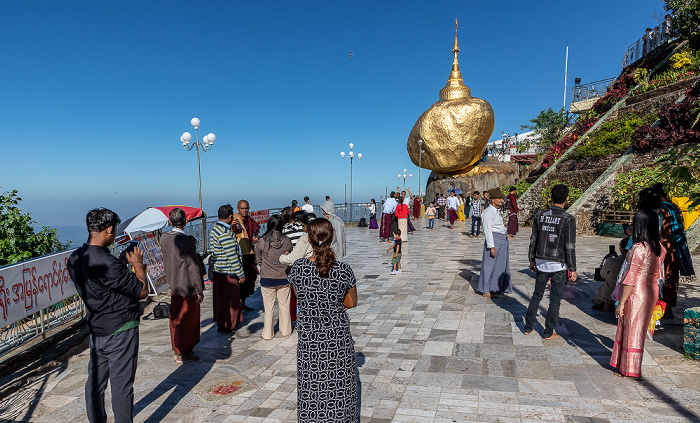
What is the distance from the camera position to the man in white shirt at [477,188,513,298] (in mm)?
6527

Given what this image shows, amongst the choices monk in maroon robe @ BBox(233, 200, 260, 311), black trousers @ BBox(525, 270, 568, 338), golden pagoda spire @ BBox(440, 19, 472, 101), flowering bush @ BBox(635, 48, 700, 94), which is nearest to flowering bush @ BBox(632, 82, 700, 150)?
flowering bush @ BBox(635, 48, 700, 94)

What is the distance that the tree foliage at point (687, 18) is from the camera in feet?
56.7

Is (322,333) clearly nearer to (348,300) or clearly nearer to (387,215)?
(348,300)

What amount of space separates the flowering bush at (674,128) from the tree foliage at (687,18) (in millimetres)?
6758

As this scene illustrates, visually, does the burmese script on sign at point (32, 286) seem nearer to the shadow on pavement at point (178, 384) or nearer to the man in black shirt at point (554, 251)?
the shadow on pavement at point (178, 384)

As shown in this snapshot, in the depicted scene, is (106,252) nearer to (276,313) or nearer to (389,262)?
(276,313)

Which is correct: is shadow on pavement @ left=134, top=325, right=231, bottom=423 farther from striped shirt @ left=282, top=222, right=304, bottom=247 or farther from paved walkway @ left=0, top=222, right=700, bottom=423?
striped shirt @ left=282, top=222, right=304, bottom=247

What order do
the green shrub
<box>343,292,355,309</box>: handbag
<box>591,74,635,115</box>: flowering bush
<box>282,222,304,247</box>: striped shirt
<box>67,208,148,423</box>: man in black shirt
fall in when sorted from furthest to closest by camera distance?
<box>591,74,635,115</box>: flowering bush, the green shrub, <box>282,222,304,247</box>: striped shirt, <box>67,208,148,423</box>: man in black shirt, <box>343,292,355,309</box>: handbag

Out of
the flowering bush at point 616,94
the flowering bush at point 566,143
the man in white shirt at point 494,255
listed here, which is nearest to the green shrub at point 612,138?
the flowering bush at point 566,143

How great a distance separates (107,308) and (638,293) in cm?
453

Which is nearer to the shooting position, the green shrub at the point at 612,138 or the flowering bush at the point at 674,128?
the flowering bush at the point at 674,128

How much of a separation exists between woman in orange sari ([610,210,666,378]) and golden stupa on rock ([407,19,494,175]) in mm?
23982

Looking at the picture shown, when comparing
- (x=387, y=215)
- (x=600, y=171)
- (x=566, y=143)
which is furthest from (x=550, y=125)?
(x=387, y=215)

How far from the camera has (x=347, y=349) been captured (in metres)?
2.63
